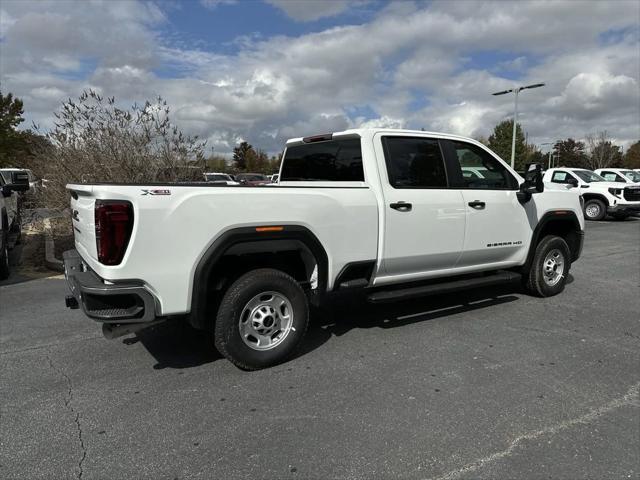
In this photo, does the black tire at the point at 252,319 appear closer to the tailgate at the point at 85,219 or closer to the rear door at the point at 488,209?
the tailgate at the point at 85,219

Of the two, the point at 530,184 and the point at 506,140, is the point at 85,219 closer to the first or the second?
the point at 530,184

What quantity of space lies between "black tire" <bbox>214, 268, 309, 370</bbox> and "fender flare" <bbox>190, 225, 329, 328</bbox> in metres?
0.18

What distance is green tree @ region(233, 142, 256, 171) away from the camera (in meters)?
61.3

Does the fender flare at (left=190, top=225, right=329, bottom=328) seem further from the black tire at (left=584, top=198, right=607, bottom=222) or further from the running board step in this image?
the black tire at (left=584, top=198, right=607, bottom=222)

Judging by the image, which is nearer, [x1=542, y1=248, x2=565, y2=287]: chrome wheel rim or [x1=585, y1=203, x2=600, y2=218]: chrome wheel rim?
[x1=542, y1=248, x2=565, y2=287]: chrome wheel rim

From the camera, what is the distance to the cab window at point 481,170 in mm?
5297

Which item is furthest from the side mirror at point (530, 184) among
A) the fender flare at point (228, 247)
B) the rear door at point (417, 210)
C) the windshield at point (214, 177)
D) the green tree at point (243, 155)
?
the green tree at point (243, 155)

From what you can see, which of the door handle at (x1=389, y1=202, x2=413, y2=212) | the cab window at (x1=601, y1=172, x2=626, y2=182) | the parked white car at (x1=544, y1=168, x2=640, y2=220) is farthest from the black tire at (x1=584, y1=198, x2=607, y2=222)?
the door handle at (x1=389, y1=202, x2=413, y2=212)

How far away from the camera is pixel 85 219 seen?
372 cm

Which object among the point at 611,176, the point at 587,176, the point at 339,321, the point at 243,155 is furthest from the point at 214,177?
the point at 243,155

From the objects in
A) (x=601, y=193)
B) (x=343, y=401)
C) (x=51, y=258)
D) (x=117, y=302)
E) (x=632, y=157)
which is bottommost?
(x=343, y=401)

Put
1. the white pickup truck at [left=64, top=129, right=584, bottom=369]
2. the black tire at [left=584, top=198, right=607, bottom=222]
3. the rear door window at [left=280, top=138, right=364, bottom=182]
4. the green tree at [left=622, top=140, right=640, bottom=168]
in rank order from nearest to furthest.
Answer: the white pickup truck at [left=64, top=129, right=584, bottom=369]
the rear door window at [left=280, top=138, right=364, bottom=182]
the black tire at [left=584, top=198, right=607, bottom=222]
the green tree at [left=622, top=140, right=640, bottom=168]

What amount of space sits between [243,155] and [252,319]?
205 feet

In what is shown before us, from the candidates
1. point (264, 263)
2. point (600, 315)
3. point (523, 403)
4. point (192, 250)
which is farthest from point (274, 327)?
point (600, 315)
